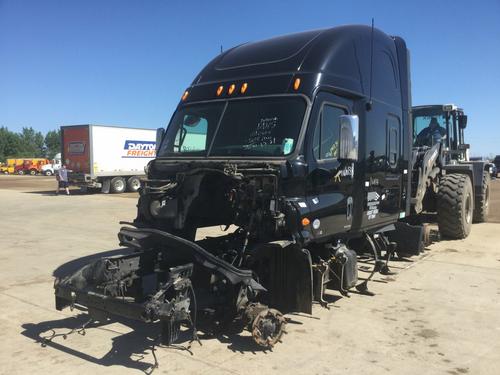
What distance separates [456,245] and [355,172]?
5037mm

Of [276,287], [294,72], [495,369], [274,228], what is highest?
[294,72]

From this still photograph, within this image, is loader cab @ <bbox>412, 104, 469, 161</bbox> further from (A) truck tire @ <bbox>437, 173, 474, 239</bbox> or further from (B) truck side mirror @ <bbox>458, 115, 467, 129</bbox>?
(A) truck tire @ <bbox>437, 173, 474, 239</bbox>

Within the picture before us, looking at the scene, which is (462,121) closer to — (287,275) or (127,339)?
(287,275)

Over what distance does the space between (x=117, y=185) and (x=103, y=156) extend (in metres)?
2.07

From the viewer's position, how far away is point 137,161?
90.6 feet

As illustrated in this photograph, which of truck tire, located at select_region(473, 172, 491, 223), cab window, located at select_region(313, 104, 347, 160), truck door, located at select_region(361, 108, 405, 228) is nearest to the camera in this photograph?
cab window, located at select_region(313, 104, 347, 160)

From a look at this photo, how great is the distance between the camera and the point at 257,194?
4.80 m

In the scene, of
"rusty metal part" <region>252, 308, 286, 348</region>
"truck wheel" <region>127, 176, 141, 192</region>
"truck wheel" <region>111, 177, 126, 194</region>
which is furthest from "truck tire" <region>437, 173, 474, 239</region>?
"truck wheel" <region>127, 176, 141, 192</region>

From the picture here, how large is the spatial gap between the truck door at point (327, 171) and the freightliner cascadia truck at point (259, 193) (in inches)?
0.8

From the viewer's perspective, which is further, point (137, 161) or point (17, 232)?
point (137, 161)

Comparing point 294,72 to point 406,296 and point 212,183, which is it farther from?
point 406,296

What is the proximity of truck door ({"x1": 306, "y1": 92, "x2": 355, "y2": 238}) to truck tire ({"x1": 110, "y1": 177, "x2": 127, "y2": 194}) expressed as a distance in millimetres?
22636

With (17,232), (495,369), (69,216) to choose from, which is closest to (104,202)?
(69,216)

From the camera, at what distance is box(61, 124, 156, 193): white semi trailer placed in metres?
25.1
